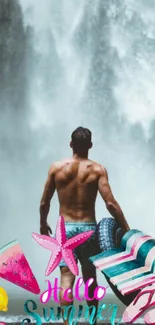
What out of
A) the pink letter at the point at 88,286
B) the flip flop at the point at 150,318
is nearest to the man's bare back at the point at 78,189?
the pink letter at the point at 88,286

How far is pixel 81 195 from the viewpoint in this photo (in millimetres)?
5301

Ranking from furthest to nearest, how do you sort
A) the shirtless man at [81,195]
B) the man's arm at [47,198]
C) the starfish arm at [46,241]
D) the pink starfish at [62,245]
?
the man's arm at [47,198] < the starfish arm at [46,241] < the shirtless man at [81,195] < the pink starfish at [62,245]

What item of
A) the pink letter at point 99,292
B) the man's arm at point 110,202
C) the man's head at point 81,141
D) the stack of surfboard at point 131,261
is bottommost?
the pink letter at point 99,292

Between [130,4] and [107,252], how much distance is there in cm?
655

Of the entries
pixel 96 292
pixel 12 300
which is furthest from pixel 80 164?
pixel 12 300

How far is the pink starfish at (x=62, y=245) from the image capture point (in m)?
5.11

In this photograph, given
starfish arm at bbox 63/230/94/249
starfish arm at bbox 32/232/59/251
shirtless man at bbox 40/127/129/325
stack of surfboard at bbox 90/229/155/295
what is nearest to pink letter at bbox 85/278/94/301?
shirtless man at bbox 40/127/129/325

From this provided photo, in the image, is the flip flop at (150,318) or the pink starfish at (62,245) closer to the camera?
the pink starfish at (62,245)

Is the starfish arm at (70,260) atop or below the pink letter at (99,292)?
atop

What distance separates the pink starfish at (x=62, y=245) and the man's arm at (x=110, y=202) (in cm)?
29

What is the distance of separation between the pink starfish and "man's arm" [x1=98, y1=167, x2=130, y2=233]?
289 millimetres

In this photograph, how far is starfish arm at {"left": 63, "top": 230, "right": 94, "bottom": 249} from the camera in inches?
201

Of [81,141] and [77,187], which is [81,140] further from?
[77,187]

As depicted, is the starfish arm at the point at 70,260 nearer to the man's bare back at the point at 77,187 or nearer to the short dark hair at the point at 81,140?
the man's bare back at the point at 77,187
